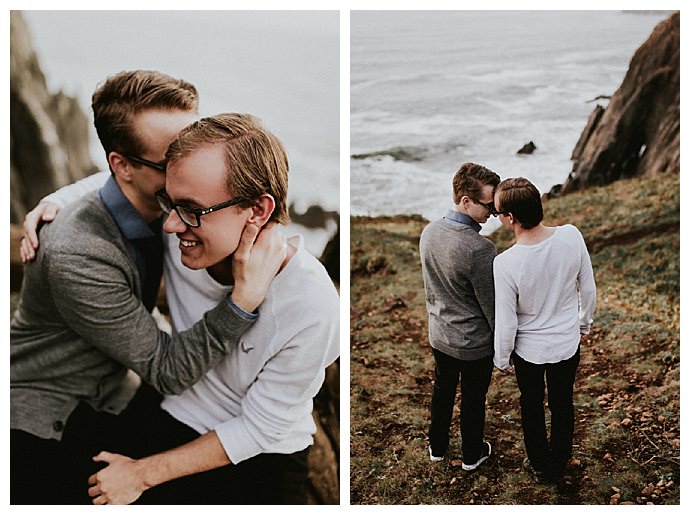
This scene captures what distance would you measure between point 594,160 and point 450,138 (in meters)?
0.51

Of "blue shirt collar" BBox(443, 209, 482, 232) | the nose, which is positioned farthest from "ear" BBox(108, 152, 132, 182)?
"blue shirt collar" BBox(443, 209, 482, 232)

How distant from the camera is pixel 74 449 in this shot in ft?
7.86

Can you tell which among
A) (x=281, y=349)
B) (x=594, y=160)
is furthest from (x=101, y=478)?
(x=594, y=160)

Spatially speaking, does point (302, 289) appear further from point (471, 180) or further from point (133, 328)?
point (471, 180)

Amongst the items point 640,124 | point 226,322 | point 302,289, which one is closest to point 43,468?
point 226,322

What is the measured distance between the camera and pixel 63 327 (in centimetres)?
232

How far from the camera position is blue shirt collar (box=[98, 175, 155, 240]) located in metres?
2.18

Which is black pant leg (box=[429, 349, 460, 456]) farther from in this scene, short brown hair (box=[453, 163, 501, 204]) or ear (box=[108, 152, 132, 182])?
ear (box=[108, 152, 132, 182])

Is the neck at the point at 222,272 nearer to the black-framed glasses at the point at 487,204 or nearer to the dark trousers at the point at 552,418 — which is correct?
the black-framed glasses at the point at 487,204

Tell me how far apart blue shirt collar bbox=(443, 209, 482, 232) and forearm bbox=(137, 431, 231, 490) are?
1.06 meters

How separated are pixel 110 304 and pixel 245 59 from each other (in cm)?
99
